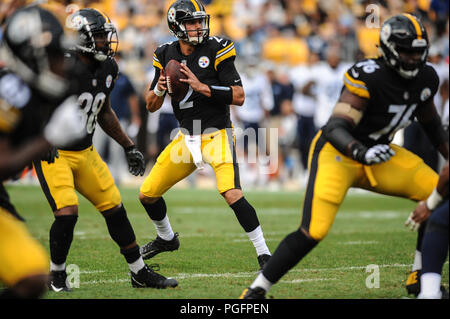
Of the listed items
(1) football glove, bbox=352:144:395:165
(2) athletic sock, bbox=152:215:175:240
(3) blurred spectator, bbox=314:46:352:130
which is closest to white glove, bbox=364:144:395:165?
(1) football glove, bbox=352:144:395:165

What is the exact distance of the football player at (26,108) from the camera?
3.17m

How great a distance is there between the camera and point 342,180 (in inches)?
162

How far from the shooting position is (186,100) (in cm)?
561

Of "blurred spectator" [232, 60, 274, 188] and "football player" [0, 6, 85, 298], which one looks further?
"blurred spectator" [232, 60, 274, 188]

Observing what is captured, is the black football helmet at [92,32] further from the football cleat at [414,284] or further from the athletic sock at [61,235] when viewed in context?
the football cleat at [414,284]

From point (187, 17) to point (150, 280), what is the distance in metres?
2.01

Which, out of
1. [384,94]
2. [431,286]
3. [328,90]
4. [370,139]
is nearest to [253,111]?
[328,90]

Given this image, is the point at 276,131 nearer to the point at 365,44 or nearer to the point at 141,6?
the point at 365,44

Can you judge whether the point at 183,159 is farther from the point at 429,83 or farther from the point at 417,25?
the point at 417,25

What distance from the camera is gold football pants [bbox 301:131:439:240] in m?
4.03

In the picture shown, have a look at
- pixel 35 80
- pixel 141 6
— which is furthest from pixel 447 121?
pixel 141 6

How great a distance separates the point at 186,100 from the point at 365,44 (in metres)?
9.22

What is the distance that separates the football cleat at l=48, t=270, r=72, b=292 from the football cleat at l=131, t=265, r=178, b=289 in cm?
43

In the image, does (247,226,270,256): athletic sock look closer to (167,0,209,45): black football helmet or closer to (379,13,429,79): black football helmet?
(167,0,209,45): black football helmet
